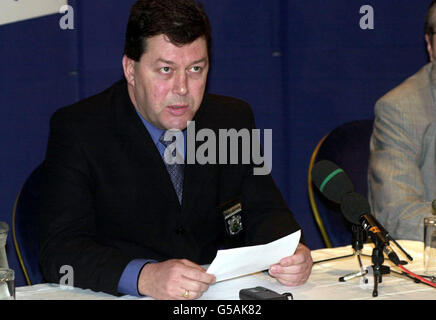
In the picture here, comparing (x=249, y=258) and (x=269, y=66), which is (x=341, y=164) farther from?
(x=249, y=258)

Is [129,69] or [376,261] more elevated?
[129,69]

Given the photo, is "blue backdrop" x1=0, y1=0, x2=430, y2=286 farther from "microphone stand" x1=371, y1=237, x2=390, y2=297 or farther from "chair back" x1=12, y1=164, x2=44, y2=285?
"microphone stand" x1=371, y1=237, x2=390, y2=297

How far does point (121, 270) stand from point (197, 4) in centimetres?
102

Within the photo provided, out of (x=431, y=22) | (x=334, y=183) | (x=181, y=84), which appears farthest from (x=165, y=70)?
(x=431, y=22)

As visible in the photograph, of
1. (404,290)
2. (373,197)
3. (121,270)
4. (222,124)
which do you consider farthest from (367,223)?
(373,197)

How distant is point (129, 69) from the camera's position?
245 centimetres

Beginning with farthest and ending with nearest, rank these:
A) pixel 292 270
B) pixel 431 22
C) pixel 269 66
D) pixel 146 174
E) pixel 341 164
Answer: pixel 269 66, pixel 431 22, pixel 341 164, pixel 146 174, pixel 292 270

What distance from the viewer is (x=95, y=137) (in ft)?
7.89

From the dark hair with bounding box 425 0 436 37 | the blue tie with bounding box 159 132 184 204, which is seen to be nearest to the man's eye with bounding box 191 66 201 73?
the blue tie with bounding box 159 132 184 204

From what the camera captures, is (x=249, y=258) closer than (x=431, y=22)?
Yes

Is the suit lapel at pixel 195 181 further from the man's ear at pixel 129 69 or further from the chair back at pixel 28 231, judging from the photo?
the chair back at pixel 28 231

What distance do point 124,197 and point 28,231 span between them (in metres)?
0.40

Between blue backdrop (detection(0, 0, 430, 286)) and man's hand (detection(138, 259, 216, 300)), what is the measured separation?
1.60m
